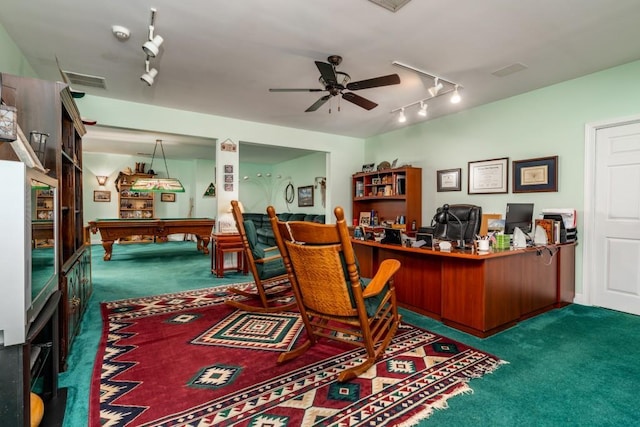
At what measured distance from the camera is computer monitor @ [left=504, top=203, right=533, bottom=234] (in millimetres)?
3471

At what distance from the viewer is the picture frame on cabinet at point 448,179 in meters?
4.78

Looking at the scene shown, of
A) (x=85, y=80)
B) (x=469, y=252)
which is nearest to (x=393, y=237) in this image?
(x=469, y=252)

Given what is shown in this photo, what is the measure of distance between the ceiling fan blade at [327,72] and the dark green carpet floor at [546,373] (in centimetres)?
235

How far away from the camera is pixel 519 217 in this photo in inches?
144

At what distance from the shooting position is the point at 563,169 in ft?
11.9

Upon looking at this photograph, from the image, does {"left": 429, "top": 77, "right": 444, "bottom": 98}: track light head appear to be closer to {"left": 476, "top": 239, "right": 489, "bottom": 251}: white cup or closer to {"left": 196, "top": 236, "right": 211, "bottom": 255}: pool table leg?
{"left": 476, "top": 239, "right": 489, "bottom": 251}: white cup

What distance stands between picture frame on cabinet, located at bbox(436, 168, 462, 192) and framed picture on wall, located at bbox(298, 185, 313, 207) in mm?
3977

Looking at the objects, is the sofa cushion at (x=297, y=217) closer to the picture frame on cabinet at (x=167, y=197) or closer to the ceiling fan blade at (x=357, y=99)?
the picture frame on cabinet at (x=167, y=197)

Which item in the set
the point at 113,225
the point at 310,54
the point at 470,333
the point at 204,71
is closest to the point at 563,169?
the point at 470,333

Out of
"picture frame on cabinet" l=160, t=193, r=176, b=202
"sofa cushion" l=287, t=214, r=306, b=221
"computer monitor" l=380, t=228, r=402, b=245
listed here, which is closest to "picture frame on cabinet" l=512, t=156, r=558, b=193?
"computer monitor" l=380, t=228, r=402, b=245

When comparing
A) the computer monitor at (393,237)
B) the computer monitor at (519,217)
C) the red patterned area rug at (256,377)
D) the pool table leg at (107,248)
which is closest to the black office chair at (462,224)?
the computer monitor at (519,217)

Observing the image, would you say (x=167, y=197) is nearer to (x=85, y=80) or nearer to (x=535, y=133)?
(x=85, y=80)

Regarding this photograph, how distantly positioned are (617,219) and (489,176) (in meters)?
1.44

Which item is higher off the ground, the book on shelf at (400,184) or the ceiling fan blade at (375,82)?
the ceiling fan blade at (375,82)
